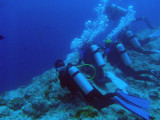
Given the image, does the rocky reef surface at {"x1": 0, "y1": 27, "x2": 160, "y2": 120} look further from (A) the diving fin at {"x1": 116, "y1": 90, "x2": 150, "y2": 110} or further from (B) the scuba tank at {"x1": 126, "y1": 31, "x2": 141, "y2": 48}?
(B) the scuba tank at {"x1": 126, "y1": 31, "x2": 141, "y2": 48}

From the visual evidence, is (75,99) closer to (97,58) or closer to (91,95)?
(91,95)

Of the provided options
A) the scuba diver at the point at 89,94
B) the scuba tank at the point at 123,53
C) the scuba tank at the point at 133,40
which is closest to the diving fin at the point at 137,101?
the scuba diver at the point at 89,94

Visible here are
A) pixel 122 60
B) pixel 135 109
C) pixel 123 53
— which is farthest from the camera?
pixel 122 60

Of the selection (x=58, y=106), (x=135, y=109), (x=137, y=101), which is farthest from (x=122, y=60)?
(x=58, y=106)

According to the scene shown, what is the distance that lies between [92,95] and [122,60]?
10.3 ft

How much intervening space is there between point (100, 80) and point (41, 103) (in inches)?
104

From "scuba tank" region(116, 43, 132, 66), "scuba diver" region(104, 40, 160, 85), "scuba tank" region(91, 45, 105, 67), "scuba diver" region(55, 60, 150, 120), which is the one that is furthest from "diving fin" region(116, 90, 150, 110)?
"scuba tank" region(116, 43, 132, 66)

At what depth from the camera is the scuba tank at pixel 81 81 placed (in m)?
4.02

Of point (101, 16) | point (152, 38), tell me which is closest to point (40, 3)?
point (101, 16)

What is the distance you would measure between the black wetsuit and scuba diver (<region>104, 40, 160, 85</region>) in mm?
2756

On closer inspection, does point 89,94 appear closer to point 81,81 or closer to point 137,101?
point 81,81

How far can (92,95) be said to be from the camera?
13.3ft

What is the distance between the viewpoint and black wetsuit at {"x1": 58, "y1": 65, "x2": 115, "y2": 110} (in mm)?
4004

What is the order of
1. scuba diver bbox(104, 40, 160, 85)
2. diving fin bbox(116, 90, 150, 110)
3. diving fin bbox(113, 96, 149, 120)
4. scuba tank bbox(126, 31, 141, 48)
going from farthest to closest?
scuba tank bbox(126, 31, 141, 48) < scuba diver bbox(104, 40, 160, 85) < diving fin bbox(116, 90, 150, 110) < diving fin bbox(113, 96, 149, 120)
